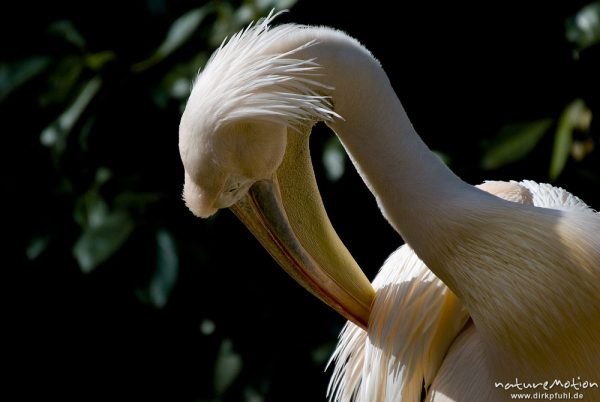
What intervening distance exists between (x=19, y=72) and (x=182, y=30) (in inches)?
18.2

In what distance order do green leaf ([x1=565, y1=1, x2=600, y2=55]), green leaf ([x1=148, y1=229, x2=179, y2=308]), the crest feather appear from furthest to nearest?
green leaf ([x1=148, y1=229, x2=179, y2=308]), green leaf ([x1=565, y1=1, x2=600, y2=55]), the crest feather

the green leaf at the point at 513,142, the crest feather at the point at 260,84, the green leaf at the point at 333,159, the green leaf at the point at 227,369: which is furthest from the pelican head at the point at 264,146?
the green leaf at the point at 227,369

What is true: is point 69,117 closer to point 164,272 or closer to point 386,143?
point 164,272

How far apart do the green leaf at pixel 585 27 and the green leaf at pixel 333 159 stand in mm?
627

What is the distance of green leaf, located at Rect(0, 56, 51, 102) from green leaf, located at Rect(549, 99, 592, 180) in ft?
4.39

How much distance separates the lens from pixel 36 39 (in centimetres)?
262

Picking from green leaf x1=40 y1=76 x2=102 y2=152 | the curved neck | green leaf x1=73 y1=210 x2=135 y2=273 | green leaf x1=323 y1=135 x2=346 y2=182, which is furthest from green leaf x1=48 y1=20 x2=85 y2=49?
the curved neck

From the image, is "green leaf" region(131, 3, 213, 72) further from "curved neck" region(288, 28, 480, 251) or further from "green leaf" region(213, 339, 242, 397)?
"curved neck" region(288, 28, 480, 251)

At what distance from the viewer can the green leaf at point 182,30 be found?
2.44m

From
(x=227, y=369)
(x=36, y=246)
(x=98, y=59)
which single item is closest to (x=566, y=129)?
(x=227, y=369)

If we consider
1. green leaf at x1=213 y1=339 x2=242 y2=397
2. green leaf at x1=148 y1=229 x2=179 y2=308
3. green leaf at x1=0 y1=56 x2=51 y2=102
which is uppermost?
green leaf at x1=0 y1=56 x2=51 y2=102

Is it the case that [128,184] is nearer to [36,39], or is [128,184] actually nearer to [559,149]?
[36,39]

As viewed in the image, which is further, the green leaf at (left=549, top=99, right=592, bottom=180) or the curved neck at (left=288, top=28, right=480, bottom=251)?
the green leaf at (left=549, top=99, right=592, bottom=180)

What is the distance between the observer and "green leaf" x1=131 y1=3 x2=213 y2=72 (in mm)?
2436
